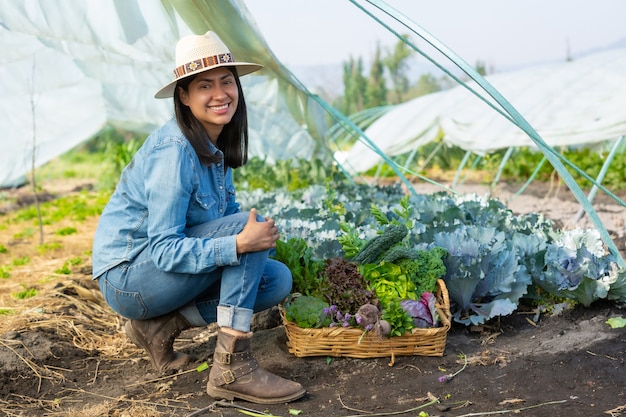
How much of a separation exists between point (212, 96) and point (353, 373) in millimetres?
1208

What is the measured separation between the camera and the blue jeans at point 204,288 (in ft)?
8.56

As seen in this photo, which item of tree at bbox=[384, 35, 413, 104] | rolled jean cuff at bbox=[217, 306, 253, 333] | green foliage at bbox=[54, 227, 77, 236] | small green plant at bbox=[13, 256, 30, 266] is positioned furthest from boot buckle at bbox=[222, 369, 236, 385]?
tree at bbox=[384, 35, 413, 104]

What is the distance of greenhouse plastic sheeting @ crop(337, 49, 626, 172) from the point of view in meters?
6.86

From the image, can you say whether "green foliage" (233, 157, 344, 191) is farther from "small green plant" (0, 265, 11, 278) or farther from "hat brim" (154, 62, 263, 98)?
"hat brim" (154, 62, 263, 98)

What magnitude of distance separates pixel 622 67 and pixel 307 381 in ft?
19.8

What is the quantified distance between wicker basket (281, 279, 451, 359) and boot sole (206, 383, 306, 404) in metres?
0.32

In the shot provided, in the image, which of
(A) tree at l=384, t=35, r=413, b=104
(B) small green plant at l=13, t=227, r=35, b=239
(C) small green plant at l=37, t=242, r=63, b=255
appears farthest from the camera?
(A) tree at l=384, t=35, r=413, b=104

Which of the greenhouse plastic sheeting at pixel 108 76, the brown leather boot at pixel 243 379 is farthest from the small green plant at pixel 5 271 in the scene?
the brown leather boot at pixel 243 379

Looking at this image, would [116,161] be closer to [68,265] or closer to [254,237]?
[68,265]

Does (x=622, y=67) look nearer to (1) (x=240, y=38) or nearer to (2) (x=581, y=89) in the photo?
(2) (x=581, y=89)

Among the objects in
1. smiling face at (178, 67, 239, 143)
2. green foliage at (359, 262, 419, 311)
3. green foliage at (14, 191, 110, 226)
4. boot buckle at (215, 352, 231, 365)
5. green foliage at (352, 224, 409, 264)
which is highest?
smiling face at (178, 67, 239, 143)

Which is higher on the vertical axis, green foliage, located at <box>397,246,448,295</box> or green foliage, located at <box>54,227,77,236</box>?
green foliage, located at <box>397,246,448,295</box>

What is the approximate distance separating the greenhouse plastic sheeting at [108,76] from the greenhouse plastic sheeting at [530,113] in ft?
3.15

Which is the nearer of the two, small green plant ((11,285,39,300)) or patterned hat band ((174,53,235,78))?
patterned hat band ((174,53,235,78))
